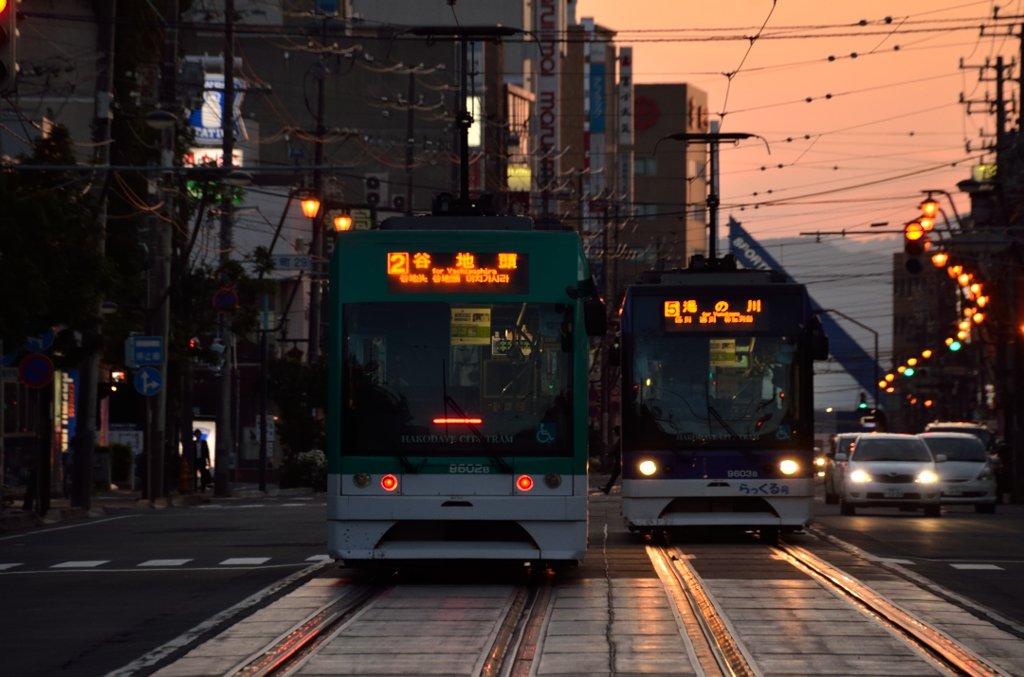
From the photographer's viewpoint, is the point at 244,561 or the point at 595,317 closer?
the point at 595,317

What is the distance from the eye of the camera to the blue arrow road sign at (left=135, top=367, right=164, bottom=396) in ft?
113

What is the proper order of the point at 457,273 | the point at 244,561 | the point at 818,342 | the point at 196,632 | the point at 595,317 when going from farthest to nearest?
the point at 818,342, the point at 244,561, the point at 457,273, the point at 595,317, the point at 196,632

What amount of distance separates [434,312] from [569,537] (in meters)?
2.32

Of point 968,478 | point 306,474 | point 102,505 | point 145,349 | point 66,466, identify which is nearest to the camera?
point 968,478

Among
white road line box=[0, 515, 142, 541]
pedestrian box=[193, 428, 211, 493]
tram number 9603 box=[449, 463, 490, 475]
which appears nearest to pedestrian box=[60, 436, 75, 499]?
pedestrian box=[193, 428, 211, 493]

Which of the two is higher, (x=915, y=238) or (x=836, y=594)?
(x=915, y=238)

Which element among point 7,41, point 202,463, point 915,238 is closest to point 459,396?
point 7,41

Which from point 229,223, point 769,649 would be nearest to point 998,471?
point 229,223

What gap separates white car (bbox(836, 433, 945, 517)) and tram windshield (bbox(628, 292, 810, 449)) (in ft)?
36.7

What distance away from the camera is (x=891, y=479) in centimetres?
3114

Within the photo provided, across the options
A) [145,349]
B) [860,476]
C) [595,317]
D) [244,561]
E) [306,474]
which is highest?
[145,349]

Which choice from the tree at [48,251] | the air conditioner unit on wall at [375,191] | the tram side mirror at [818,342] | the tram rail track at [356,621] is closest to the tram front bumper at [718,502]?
the tram side mirror at [818,342]

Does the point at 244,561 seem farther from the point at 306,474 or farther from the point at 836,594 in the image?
the point at 306,474

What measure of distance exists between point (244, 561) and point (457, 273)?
5.14 m
